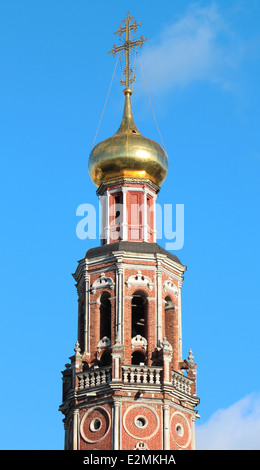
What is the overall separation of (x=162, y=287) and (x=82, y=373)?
15.6 feet

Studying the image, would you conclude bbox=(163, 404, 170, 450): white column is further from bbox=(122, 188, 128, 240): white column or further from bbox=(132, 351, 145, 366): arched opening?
bbox=(122, 188, 128, 240): white column

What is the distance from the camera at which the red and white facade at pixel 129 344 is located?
4844cm

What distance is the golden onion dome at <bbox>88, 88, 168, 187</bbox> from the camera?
176ft

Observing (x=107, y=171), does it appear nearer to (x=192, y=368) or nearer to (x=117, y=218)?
(x=117, y=218)

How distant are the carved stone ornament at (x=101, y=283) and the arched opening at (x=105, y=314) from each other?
311 mm

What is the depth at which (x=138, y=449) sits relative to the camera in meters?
47.5

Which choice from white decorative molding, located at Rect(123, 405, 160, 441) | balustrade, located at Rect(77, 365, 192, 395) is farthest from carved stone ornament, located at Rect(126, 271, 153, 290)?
white decorative molding, located at Rect(123, 405, 160, 441)

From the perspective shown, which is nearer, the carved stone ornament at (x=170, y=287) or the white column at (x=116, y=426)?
the white column at (x=116, y=426)

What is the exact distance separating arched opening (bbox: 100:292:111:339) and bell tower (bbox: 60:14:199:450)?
→ 1.5 inches

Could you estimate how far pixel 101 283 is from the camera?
170 ft

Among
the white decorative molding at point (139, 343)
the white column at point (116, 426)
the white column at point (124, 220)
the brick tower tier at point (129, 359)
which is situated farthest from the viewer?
the white column at point (124, 220)

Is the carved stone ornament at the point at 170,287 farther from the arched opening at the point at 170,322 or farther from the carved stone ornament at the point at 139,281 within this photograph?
the carved stone ornament at the point at 139,281

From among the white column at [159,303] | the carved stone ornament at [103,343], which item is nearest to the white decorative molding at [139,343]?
the white column at [159,303]
